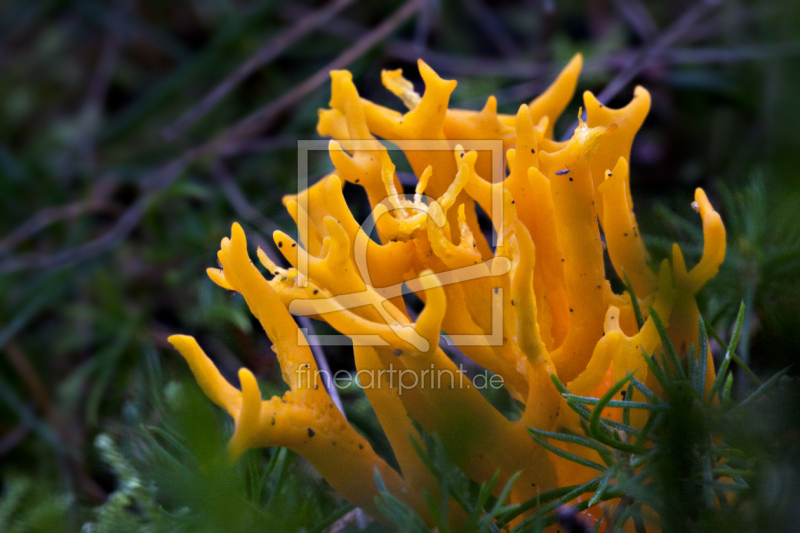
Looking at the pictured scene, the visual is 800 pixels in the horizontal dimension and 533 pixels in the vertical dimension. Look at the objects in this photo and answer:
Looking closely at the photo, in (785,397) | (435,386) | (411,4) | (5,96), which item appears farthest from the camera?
(5,96)

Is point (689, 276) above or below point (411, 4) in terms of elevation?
below

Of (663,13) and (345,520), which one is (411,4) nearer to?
(663,13)

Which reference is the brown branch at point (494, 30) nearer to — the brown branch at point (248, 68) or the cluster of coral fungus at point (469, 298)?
the brown branch at point (248, 68)

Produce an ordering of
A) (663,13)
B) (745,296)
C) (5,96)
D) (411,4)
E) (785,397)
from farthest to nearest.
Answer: (5,96), (663,13), (411,4), (745,296), (785,397)

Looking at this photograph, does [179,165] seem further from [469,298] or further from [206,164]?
[469,298]

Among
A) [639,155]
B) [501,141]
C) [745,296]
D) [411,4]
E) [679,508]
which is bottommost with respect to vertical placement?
[679,508]

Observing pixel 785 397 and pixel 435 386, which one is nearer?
pixel 785 397

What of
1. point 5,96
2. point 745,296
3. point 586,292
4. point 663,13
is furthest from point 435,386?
point 5,96
